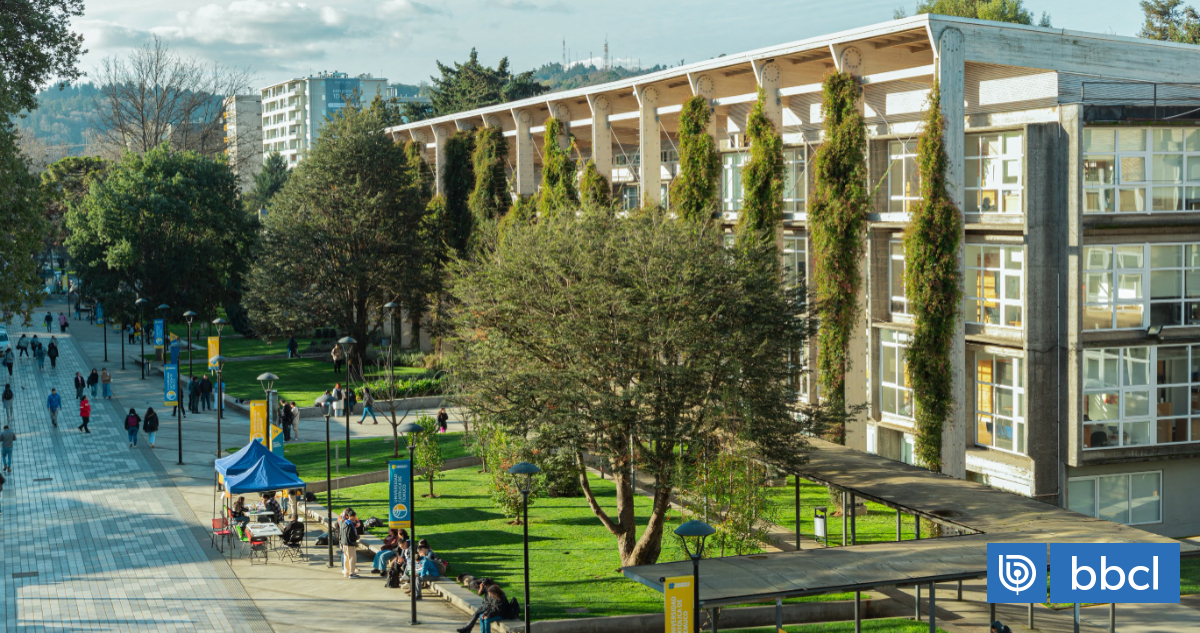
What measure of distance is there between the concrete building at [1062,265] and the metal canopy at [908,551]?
627cm

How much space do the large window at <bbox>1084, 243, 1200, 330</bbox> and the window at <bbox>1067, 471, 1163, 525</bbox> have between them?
4.20 meters

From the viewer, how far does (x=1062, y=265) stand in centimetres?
2681

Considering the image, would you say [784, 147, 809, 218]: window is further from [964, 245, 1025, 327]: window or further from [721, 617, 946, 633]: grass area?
[721, 617, 946, 633]: grass area

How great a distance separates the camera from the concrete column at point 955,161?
85.6ft

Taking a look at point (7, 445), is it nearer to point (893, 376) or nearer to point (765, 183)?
point (765, 183)

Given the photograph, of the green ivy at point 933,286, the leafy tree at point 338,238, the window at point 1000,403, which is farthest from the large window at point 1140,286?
the leafy tree at point 338,238

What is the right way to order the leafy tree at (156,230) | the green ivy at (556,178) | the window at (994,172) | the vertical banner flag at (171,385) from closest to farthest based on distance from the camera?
the window at (994,172) → the vertical banner flag at (171,385) → the green ivy at (556,178) → the leafy tree at (156,230)

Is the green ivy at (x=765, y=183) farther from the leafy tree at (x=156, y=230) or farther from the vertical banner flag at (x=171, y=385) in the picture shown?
the leafy tree at (x=156, y=230)

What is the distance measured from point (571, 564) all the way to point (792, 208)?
1772cm

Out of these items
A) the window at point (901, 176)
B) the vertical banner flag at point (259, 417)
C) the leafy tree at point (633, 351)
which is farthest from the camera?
the window at point (901, 176)

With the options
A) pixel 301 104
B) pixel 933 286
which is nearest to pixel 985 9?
pixel 933 286

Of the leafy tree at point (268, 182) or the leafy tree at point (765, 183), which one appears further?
the leafy tree at point (268, 182)

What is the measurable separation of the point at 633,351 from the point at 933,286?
10.1 m

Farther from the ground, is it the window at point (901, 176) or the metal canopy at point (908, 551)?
the window at point (901, 176)
